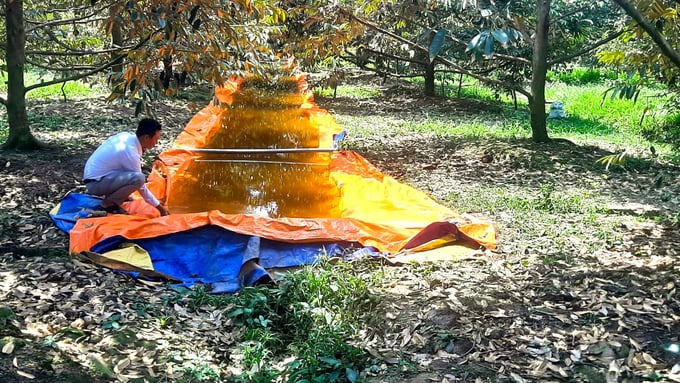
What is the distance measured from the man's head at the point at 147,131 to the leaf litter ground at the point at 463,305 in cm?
87

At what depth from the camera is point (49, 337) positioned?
2561 mm

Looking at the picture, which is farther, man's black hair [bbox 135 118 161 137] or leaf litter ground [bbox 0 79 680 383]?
man's black hair [bbox 135 118 161 137]

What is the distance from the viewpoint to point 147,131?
4.30m

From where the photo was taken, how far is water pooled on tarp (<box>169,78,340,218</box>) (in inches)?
212

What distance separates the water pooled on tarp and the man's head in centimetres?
85

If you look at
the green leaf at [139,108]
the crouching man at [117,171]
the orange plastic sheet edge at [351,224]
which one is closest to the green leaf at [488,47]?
the orange plastic sheet edge at [351,224]

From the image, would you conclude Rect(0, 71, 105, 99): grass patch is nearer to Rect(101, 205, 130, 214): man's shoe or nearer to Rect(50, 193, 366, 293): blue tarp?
Rect(101, 205, 130, 214): man's shoe

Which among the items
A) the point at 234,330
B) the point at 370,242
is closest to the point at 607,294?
the point at 370,242

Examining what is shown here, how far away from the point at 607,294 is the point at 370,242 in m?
1.52

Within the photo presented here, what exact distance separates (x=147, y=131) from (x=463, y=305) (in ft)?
8.58

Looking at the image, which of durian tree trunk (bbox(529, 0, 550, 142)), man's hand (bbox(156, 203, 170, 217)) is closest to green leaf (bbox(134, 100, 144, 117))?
man's hand (bbox(156, 203, 170, 217))

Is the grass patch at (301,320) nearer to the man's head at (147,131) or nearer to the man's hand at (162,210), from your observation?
the man's hand at (162,210)

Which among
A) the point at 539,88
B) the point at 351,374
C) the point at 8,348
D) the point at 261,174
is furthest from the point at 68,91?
the point at 351,374

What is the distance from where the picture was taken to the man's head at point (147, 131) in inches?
168
